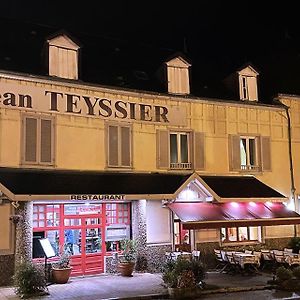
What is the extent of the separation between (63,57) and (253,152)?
29.8 ft

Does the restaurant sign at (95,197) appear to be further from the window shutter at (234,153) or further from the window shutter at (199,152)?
the window shutter at (234,153)

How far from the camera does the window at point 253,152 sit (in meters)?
20.0

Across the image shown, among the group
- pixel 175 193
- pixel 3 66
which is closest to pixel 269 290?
pixel 175 193

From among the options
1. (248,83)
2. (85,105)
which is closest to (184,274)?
(85,105)

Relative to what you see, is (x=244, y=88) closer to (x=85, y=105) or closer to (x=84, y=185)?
(x=85, y=105)

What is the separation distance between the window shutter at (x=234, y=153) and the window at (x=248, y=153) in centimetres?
28

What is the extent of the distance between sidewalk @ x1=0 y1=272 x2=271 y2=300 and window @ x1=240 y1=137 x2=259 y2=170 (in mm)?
5011

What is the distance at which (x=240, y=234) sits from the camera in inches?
776

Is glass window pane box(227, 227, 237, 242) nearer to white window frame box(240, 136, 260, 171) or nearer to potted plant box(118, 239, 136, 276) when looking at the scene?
white window frame box(240, 136, 260, 171)

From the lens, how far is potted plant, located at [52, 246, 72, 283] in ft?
51.2

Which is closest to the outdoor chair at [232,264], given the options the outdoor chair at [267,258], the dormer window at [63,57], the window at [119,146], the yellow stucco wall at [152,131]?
the outdoor chair at [267,258]

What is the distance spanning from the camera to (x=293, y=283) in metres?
14.6

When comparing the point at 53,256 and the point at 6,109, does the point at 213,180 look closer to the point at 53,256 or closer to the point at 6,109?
the point at 53,256

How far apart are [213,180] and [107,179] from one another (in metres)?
4.59
